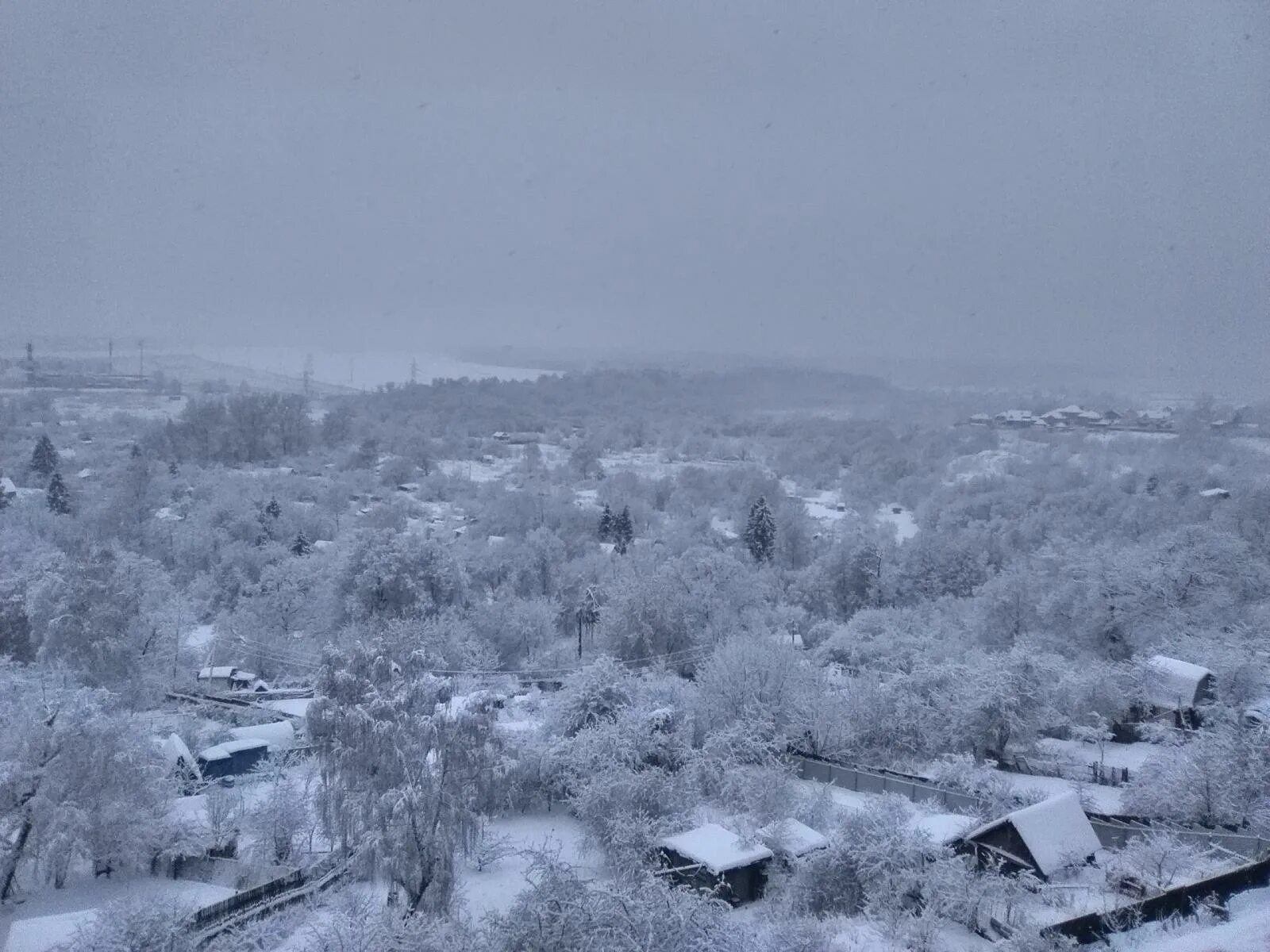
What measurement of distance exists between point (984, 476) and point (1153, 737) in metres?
24.6

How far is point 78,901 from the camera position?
33.7 ft

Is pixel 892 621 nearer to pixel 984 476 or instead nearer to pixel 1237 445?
pixel 1237 445

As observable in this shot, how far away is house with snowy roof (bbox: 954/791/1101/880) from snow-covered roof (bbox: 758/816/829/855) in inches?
65.3

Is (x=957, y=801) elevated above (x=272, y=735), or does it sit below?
above

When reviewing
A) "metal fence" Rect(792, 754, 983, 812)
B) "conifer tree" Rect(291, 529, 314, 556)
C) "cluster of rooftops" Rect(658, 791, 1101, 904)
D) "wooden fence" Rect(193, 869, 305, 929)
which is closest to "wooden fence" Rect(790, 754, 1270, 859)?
"metal fence" Rect(792, 754, 983, 812)

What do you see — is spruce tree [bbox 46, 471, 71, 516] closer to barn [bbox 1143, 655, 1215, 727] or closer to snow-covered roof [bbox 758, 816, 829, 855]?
snow-covered roof [bbox 758, 816, 829, 855]

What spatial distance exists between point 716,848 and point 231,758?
24.7 feet

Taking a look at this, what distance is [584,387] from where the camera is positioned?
5762cm

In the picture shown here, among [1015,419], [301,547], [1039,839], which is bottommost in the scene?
[301,547]

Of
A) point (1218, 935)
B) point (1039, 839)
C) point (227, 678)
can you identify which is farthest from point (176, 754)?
point (1218, 935)

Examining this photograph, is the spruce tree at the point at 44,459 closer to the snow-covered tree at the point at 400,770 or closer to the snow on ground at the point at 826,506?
the snow on ground at the point at 826,506

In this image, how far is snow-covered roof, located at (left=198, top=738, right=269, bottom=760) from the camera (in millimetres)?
13852

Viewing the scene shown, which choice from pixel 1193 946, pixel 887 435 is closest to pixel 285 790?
pixel 1193 946

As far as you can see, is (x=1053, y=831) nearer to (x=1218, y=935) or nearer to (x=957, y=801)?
(x=957, y=801)
